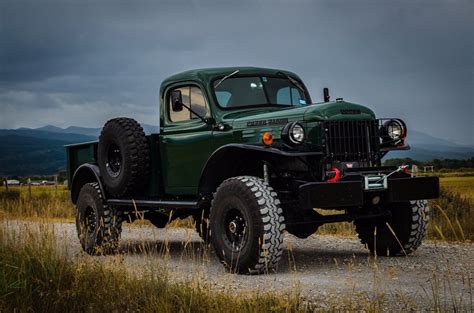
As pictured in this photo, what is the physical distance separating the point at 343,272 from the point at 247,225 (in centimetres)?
135

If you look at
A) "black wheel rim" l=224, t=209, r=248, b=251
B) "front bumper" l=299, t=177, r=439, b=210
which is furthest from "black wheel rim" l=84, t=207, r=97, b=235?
"front bumper" l=299, t=177, r=439, b=210

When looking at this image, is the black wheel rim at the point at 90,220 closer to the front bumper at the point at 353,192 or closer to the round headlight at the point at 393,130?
the front bumper at the point at 353,192

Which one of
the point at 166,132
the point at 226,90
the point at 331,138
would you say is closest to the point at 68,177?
the point at 166,132

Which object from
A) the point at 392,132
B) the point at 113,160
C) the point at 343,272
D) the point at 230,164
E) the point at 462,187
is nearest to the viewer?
the point at 343,272

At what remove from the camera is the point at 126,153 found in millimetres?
10953

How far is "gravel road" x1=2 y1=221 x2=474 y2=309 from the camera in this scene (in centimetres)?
698

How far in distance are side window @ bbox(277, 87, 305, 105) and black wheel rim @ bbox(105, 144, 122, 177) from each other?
2.70m

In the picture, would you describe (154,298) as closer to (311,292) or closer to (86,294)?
(86,294)

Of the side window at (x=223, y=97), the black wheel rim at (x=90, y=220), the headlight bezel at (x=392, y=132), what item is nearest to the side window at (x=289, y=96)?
the side window at (x=223, y=97)

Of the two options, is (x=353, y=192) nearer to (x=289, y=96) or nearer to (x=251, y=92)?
(x=251, y=92)

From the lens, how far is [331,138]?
29.7 feet

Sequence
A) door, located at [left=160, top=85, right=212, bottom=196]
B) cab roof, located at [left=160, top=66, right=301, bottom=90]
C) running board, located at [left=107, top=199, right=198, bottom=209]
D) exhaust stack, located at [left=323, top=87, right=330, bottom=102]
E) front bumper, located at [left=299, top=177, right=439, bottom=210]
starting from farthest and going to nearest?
exhaust stack, located at [left=323, top=87, right=330, bottom=102] < cab roof, located at [left=160, top=66, right=301, bottom=90] < door, located at [left=160, top=85, right=212, bottom=196] < running board, located at [left=107, top=199, right=198, bottom=209] < front bumper, located at [left=299, top=177, right=439, bottom=210]

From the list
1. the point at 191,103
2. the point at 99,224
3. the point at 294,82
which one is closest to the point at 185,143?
the point at 191,103

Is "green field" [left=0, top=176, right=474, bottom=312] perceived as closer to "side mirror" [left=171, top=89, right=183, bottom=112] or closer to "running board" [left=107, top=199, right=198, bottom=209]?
"running board" [left=107, top=199, right=198, bottom=209]
